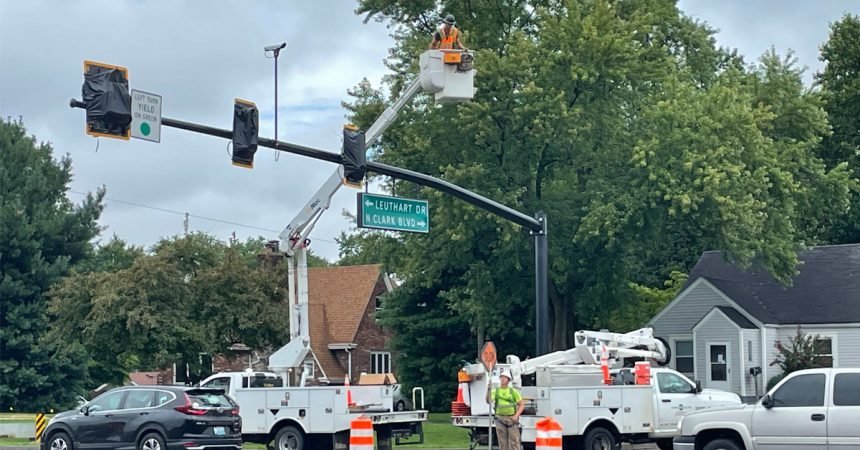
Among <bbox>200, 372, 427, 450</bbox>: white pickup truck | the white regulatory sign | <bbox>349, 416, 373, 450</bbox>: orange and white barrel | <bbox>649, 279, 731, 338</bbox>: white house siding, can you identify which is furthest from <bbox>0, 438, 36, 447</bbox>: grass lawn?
<bbox>649, 279, 731, 338</bbox>: white house siding

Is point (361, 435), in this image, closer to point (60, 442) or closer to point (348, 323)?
point (60, 442)

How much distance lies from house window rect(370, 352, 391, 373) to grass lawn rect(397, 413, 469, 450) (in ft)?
64.4

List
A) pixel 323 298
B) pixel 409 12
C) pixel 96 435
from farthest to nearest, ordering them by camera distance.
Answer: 1. pixel 323 298
2. pixel 409 12
3. pixel 96 435

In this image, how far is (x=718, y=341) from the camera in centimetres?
4084

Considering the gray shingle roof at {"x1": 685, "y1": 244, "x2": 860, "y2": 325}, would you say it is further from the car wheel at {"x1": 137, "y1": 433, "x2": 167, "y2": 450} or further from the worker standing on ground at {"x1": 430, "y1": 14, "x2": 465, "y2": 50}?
the car wheel at {"x1": 137, "y1": 433, "x2": 167, "y2": 450}

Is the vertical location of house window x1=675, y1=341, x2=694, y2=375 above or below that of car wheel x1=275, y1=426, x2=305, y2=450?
above

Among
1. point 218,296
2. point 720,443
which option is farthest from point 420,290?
point 720,443

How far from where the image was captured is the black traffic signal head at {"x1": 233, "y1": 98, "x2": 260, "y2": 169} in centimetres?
1941

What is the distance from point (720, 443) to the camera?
18.9 m

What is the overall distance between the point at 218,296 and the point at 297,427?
18.6 m

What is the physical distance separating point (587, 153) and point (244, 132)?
1699 cm

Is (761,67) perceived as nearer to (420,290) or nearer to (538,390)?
Answer: (420,290)

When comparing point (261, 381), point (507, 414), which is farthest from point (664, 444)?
point (261, 381)

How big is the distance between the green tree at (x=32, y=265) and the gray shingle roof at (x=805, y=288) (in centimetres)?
2738
